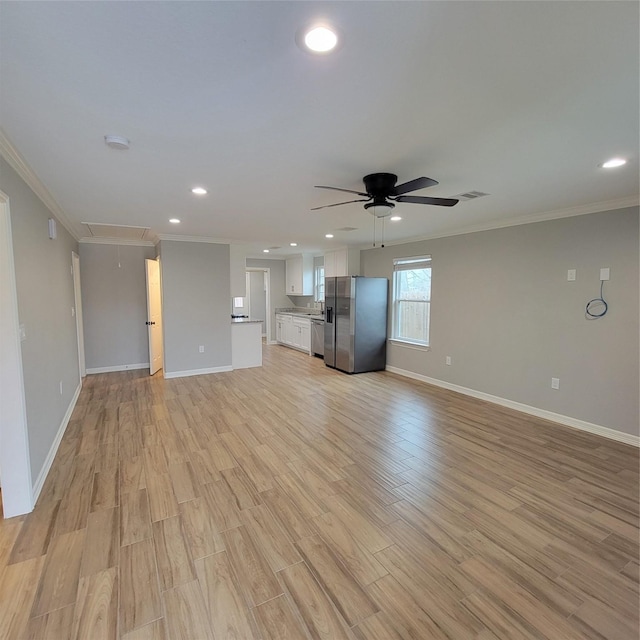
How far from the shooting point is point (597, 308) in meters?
3.55

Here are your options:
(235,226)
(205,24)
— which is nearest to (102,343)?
(235,226)

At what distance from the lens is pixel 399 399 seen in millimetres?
4668

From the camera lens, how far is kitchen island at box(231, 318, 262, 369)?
635 cm

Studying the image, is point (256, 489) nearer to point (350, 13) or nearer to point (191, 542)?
point (191, 542)

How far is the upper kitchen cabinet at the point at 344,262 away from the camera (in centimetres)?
676

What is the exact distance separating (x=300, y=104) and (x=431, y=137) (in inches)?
32.9

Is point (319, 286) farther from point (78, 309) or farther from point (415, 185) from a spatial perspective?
point (415, 185)

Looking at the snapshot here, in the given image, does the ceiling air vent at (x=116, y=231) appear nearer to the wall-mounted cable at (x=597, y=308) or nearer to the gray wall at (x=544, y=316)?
the gray wall at (x=544, y=316)

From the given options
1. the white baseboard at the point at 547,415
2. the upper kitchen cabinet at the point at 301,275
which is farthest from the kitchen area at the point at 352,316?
the upper kitchen cabinet at the point at 301,275

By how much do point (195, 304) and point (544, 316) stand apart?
5.19m

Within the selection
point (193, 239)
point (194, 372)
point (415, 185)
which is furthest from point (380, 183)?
point (194, 372)

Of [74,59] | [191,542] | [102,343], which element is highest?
[74,59]

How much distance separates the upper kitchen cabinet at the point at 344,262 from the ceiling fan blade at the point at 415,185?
424 centimetres

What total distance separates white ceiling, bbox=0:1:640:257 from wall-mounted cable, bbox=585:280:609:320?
3.65ft
